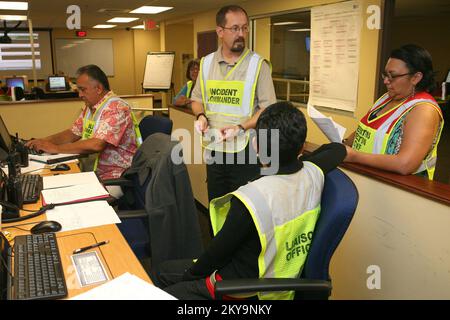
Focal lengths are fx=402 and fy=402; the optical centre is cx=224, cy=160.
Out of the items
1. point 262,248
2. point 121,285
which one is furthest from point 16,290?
point 262,248

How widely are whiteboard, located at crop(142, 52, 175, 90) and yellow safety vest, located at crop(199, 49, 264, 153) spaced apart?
20.2 feet

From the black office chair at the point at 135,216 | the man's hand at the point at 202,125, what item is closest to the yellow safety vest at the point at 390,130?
Answer: the man's hand at the point at 202,125

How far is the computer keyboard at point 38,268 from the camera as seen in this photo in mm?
1125

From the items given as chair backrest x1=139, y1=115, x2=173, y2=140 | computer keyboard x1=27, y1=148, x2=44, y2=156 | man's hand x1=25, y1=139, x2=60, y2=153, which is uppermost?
chair backrest x1=139, y1=115, x2=173, y2=140

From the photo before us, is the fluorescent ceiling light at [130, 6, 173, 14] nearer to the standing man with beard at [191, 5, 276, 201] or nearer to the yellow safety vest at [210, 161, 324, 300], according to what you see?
the standing man with beard at [191, 5, 276, 201]

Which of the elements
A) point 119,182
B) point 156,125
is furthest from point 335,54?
point 119,182

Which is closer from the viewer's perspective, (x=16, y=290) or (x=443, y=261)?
(x=16, y=290)

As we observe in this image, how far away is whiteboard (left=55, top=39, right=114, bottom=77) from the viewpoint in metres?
11.7

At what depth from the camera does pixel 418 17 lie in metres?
9.89

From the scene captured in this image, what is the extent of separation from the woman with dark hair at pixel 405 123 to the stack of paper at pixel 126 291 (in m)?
1.03

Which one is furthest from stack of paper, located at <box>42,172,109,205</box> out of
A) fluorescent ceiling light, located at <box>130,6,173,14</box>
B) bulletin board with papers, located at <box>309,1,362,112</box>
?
fluorescent ceiling light, located at <box>130,6,173,14</box>

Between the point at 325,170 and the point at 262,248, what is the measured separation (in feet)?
1.22

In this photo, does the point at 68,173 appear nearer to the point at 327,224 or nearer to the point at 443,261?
the point at 327,224

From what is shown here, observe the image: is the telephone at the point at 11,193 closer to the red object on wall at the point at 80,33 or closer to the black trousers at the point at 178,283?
the black trousers at the point at 178,283
